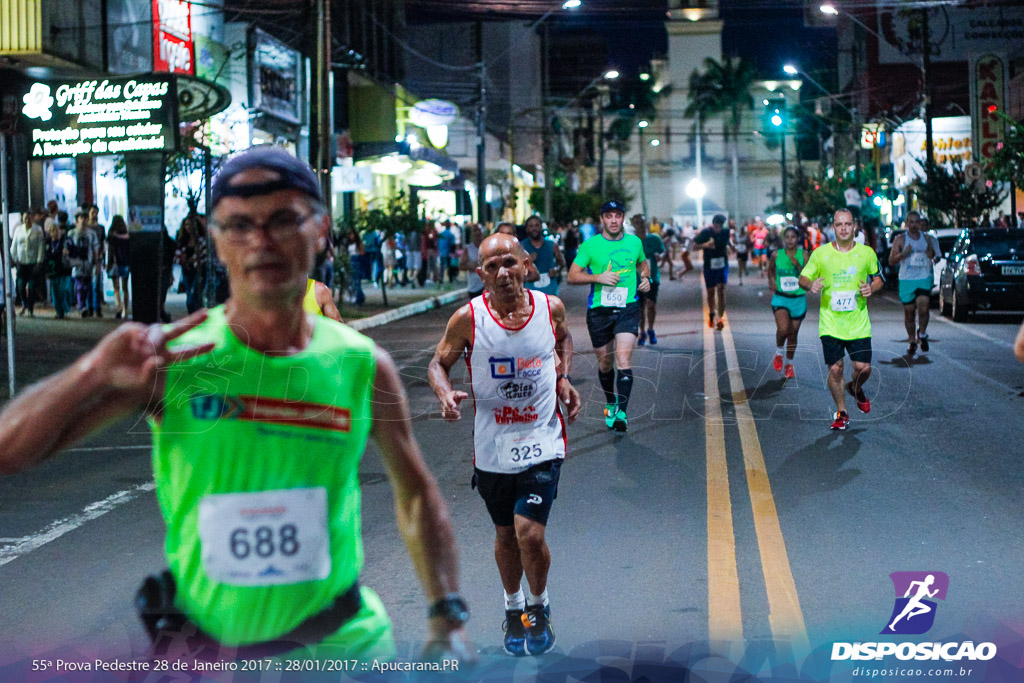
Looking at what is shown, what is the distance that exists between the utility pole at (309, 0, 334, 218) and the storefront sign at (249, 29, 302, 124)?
5.95 meters

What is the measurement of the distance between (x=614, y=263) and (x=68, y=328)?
38.3ft

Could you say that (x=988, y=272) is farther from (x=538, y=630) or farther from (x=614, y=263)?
(x=538, y=630)

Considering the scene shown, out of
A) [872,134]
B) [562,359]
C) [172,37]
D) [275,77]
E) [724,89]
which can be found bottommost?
[562,359]

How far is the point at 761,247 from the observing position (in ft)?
155

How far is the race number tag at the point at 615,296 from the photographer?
11.7m

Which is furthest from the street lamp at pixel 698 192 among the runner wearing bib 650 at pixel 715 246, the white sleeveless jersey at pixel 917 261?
the white sleeveless jersey at pixel 917 261

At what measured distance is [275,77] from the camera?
33.4 metres

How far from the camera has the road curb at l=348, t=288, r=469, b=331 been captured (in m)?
23.8

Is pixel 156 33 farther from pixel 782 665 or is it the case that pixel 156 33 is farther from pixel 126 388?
pixel 126 388

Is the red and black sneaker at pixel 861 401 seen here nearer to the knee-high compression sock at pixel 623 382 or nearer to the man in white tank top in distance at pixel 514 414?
the knee-high compression sock at pixel 623 382

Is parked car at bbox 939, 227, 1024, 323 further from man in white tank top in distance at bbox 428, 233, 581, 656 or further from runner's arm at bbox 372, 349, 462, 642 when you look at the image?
runner's arm at bbox 372, 349, 462, 642

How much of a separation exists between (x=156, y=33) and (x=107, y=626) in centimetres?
2270

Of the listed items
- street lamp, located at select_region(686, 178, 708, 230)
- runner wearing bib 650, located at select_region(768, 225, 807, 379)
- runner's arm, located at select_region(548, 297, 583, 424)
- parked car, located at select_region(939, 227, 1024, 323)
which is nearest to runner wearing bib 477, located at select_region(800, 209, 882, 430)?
runner wearing bib 650, located at select_region(768, 225, 807, 379)
